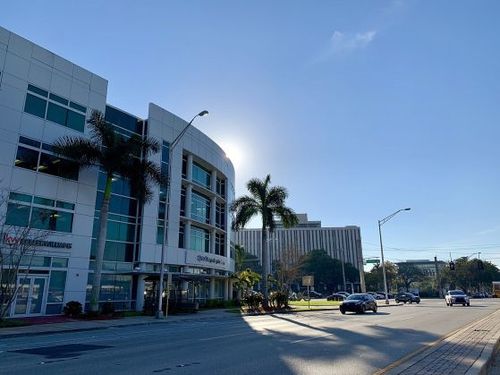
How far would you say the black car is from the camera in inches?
1235

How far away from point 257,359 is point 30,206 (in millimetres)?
22721

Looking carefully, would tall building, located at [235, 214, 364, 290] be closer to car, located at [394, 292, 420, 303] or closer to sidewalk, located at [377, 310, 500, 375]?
car, located at [394, 292, 420, 303]

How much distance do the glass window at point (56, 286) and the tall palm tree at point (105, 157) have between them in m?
2.90

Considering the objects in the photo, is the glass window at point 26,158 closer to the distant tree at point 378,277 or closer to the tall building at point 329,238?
the distant tree at point 378,277

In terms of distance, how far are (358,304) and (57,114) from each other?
25.2 metres

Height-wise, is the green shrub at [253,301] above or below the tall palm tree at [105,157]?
below

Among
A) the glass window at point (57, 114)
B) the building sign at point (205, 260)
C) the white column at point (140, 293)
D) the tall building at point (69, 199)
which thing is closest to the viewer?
the tall building at point (69, 199)

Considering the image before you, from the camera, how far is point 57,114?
3036 centimetres

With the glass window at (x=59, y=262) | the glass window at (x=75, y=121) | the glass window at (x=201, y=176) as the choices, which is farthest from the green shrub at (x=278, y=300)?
the glass window at (x=75, y=121)

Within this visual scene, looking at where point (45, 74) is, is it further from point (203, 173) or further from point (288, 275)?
point (288, 275)

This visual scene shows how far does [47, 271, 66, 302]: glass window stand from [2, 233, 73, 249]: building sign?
5.83 ft

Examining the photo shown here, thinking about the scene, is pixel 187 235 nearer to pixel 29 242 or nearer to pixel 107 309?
pixel 107 309

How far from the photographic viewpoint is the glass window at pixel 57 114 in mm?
29891

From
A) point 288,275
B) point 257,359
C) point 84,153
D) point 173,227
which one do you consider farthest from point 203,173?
point 257,359
